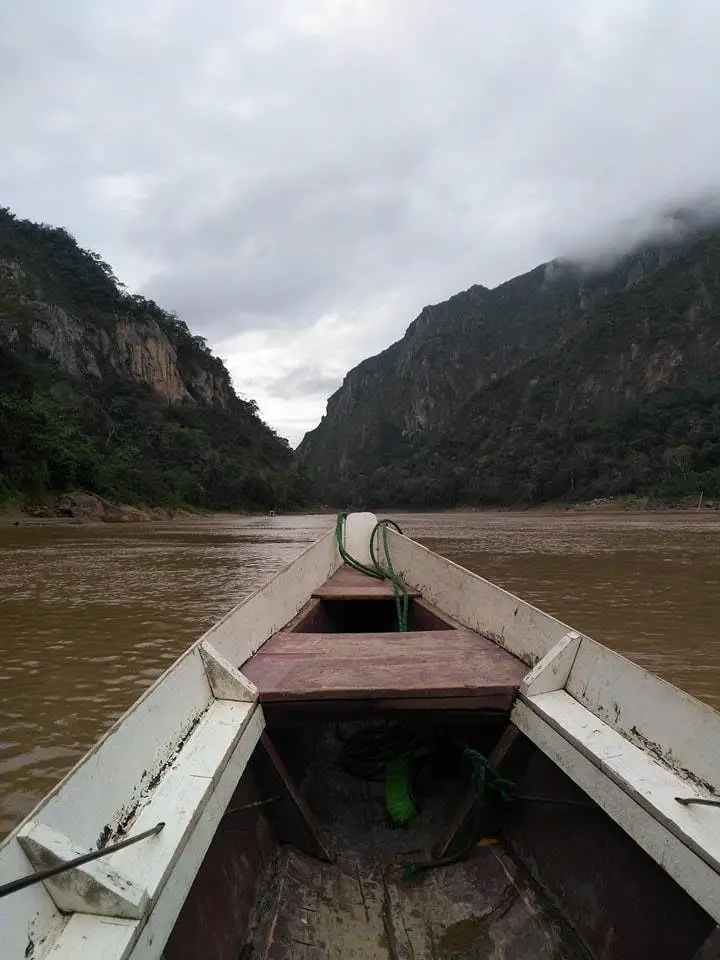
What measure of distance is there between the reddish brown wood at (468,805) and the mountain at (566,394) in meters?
48.6

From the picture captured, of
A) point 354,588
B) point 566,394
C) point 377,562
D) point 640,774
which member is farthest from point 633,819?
point 566,394

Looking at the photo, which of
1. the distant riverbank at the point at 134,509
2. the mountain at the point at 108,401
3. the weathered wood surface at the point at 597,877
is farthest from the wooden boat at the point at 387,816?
the mountain at the point at 108,401

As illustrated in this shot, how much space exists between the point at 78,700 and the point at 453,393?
13573 centimetres

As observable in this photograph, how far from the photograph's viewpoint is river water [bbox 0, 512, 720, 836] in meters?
3.80

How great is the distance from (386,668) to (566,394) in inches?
3514

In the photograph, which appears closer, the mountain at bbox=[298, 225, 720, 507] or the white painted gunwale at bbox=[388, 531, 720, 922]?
the white painted gunwale at bbox=[388, 531, 720, 922]

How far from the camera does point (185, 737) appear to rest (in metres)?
2.09

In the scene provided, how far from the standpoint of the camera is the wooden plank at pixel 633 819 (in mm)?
1457

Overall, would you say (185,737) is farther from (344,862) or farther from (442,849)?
(442,849)

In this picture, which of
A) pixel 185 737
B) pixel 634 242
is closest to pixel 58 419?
pixel 185 737

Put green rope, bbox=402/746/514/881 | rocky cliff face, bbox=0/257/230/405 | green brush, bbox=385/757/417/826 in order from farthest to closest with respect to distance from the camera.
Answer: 1. rocky cliff face, bbox=0/257/230/405
2. green brush, bbox=385/757/417/826
3. green rope, bbox=402/746/514/881

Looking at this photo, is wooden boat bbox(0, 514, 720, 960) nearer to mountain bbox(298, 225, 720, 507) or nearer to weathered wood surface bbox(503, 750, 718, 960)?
weathered wood surface bbox(503, 750, 718, 960)

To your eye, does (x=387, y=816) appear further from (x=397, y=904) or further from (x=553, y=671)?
(x=553, y=671)

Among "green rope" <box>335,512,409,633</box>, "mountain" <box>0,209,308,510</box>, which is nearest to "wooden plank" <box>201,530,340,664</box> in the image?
"green rope" <box>335,512,409,633</box>
